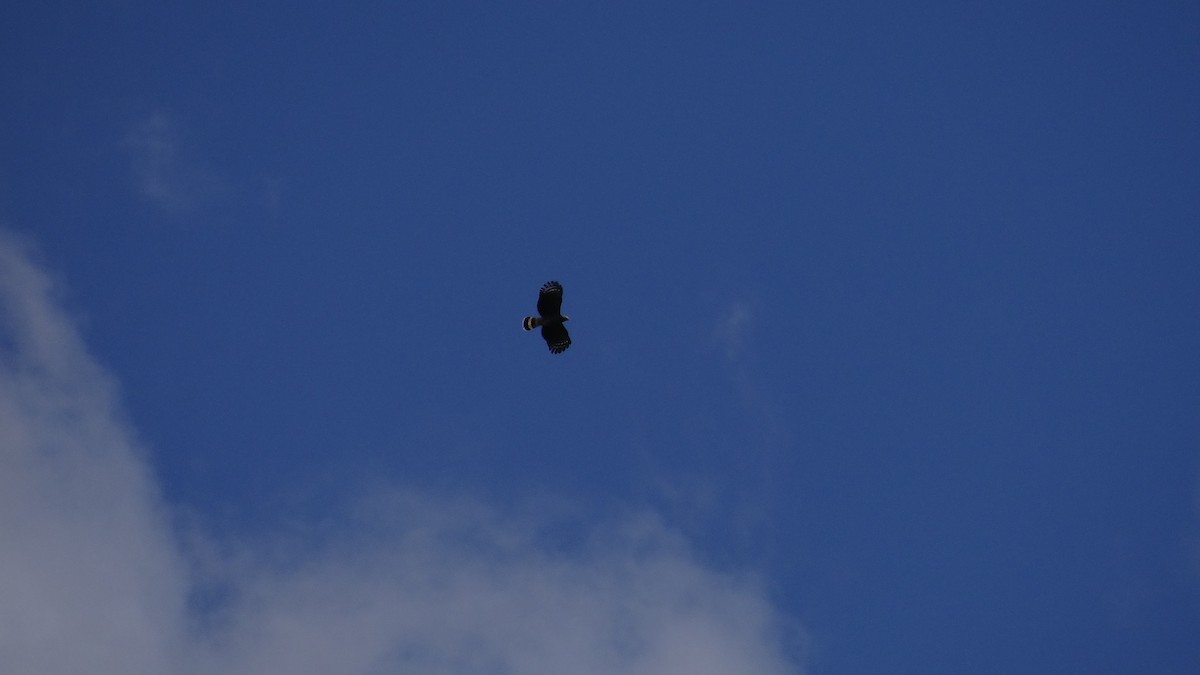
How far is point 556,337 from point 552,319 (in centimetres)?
87

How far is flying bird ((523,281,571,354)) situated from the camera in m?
57.2

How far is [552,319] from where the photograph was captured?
5778 centimetres

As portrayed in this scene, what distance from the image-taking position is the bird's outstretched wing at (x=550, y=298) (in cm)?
5709

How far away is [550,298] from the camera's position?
5719 centimetres

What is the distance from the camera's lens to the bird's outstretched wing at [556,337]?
57906 mm

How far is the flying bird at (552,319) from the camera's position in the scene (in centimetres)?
5716

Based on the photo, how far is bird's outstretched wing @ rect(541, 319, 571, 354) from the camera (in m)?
57.9

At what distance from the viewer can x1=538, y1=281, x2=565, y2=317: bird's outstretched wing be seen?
57094mm

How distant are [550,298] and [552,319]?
1072mm

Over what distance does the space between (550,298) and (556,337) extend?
1927 millimetres

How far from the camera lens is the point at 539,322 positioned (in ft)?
191

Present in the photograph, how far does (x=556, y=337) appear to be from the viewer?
191 ft
